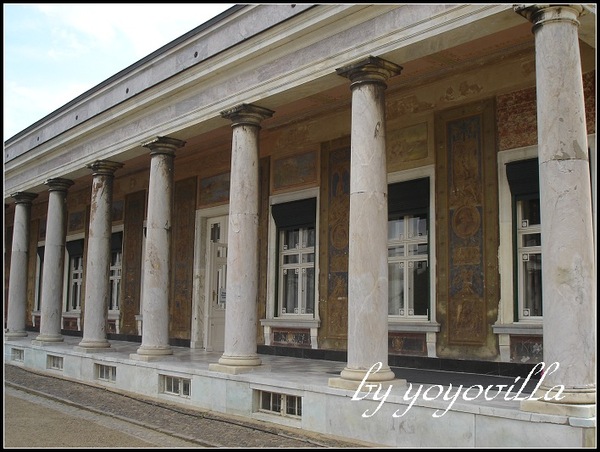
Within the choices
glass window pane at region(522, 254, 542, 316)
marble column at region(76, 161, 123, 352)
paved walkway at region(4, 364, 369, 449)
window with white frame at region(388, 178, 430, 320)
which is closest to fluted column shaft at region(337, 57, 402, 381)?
paved walkway at region(4, 364, 369, 449)

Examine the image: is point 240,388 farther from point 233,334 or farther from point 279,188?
point 279,188

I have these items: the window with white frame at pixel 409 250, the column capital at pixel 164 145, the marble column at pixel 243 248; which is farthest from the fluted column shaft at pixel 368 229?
the column capital at pixel 164 145

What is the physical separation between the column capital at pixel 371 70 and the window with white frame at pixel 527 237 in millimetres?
2481

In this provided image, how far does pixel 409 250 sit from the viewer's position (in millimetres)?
10680

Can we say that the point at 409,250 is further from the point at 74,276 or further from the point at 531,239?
the point at 74,276

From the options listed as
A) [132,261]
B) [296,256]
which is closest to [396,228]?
[296,256]

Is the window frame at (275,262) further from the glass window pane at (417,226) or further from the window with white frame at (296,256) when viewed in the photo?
the glass window pane at (417,226)

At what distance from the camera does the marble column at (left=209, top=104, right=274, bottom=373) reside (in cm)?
959

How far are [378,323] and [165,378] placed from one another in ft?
15.2

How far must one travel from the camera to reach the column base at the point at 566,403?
5551 mm

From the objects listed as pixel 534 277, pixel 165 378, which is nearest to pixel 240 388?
pixel 165 378

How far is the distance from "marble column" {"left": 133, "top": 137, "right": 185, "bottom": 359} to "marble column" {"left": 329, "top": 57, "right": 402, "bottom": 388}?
15.3 feet

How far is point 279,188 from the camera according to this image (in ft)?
43.0

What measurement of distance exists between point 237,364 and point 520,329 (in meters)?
4.03
